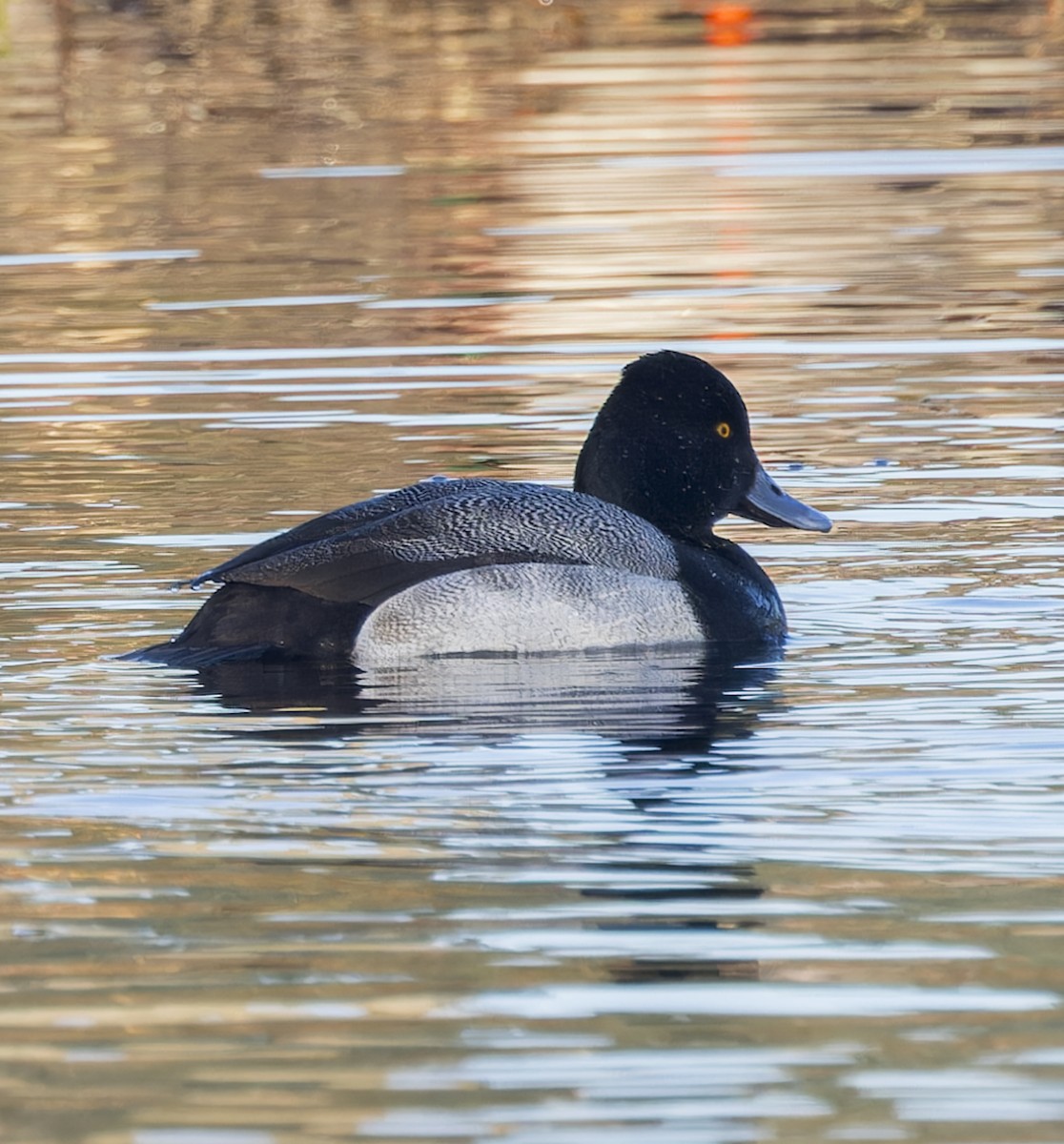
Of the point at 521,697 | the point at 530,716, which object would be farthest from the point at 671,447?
the point at 530,716

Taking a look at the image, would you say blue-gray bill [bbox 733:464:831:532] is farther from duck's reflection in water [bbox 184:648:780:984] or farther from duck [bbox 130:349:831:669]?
duck's reflection in water [bbox 184:648:780:984]

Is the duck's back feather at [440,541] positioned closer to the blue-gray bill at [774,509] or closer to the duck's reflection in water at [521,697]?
the duck's reflection in water at [521,697]

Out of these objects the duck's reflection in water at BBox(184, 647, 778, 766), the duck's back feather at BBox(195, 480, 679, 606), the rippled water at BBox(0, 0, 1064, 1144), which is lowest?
the duck's reflection in water at BBox(184, 647, 778, 766)

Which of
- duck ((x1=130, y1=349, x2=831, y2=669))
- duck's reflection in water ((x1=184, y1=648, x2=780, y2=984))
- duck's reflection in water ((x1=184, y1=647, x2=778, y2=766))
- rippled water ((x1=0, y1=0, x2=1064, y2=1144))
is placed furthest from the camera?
duck ((x1=130, y1=349, x2=831, y2=669))

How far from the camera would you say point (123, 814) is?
22.0 ft

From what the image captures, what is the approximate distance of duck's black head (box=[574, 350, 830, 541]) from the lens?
374 inches

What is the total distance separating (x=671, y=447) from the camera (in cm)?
956

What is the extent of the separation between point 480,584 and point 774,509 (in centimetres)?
160

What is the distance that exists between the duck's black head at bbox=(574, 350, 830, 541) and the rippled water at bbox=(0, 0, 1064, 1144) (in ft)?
1.74

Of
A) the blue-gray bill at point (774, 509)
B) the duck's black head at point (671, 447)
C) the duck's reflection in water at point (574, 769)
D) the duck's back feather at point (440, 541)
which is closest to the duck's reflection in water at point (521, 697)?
the duck's reflection in water at point (574, 769)

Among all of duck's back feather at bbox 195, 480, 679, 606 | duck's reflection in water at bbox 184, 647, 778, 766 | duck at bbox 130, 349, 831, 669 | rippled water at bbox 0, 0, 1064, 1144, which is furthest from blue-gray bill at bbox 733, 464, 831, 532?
duck's reflection in water at bbox 184, 647, 778, 766

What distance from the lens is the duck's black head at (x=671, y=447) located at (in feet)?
31.2

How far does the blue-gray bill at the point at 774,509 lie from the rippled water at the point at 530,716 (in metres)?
0.24

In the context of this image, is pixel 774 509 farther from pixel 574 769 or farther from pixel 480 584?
pixel 574 769
